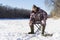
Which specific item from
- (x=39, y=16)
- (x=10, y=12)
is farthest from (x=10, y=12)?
(x=39, y=16)

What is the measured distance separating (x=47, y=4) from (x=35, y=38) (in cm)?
2311

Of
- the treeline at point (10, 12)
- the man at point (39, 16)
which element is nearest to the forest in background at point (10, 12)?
the treeline at point (10, 12)

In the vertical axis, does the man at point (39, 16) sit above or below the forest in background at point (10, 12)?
above

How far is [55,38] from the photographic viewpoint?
863cm

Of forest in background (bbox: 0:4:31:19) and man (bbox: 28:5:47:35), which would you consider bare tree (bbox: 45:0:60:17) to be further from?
man (bbox: 28:5:47:35)

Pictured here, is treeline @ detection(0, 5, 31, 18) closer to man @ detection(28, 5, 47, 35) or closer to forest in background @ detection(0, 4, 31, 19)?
forest in background @ detection(0, 4, 31, 19)

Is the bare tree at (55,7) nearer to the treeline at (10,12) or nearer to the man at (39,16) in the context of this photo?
the treeline at (10,12)

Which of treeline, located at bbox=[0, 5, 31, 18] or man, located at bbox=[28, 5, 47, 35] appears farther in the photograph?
treeline, located at bbox=[0, 5, 31, 18]

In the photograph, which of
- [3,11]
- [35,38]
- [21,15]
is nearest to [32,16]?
[35,38]

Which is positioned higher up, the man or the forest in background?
the man

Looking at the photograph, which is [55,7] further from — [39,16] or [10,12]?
[39,16]

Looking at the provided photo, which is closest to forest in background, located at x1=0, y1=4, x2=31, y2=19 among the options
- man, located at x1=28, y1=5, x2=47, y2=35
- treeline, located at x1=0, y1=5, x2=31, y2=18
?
treeline, located at x1=0, y1=5, x2=31, y2=18

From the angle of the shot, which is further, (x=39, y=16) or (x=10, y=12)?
(x=10, y=12)

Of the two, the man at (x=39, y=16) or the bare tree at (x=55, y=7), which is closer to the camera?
the man at (x=39, y=16)
